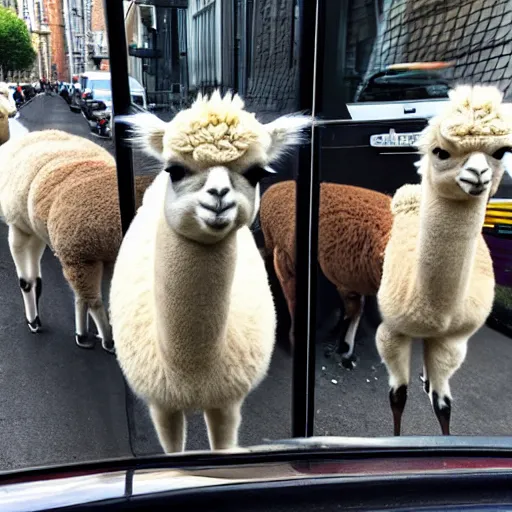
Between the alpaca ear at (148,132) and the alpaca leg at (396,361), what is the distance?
0.95 metres

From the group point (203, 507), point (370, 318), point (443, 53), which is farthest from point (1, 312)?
point (443, 53)

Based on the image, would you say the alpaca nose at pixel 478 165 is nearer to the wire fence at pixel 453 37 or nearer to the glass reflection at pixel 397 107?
the glass reflection at pixel 397 107

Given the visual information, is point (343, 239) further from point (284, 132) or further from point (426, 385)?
point (426, 385)

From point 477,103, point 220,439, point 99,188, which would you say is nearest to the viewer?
point 477,103

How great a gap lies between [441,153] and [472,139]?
10 centimetres

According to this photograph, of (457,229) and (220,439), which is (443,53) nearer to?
(457,229)

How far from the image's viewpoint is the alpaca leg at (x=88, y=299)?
190 centimetres

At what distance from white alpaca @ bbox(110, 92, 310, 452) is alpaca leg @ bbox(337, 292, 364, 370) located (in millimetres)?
246

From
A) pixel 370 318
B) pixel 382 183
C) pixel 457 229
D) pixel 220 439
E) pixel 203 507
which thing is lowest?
pixel 220 439

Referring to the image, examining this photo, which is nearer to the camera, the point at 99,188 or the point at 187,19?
the point at 187,19

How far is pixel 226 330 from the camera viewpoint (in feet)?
5.81

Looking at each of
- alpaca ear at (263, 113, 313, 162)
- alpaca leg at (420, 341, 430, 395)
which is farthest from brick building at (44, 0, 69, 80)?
alpaca leg at (420, 341, 430, 395)

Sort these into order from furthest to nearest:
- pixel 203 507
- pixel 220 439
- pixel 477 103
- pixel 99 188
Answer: pixel 220 439, pixel 99 188, pixel 477 103, pixel 203 507

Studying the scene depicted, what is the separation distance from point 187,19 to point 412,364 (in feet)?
4.32
